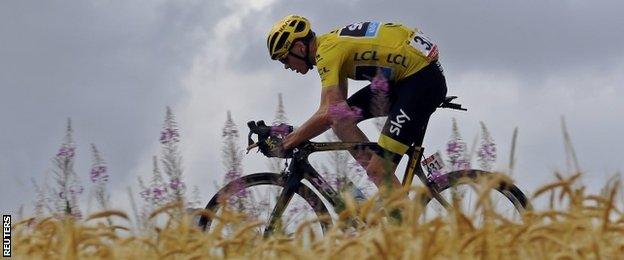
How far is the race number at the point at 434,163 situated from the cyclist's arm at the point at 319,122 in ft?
2.88

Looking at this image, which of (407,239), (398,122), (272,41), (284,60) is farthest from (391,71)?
(407,239)

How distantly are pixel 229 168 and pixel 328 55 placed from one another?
4.98 feet

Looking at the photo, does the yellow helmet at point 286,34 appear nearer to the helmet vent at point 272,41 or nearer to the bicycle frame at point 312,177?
the helmet vent at point 272,41

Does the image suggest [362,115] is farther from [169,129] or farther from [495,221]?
[495,221]

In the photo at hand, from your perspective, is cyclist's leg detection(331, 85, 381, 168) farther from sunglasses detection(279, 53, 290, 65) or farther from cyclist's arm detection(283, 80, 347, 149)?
sunglasses detection(279, 53, 290, 65)

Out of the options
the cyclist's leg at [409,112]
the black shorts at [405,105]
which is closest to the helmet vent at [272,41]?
the black shorts at [405,105]

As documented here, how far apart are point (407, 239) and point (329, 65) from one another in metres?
4.22

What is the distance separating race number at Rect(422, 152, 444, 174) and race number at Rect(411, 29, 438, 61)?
829mm

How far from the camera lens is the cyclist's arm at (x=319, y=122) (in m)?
8.39

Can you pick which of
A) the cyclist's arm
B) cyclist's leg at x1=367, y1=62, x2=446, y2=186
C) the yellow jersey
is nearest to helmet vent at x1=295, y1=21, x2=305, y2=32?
the yellow jersey

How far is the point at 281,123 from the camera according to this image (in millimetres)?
8688

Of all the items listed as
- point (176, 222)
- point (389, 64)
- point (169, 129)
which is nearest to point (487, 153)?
point (389, 64)

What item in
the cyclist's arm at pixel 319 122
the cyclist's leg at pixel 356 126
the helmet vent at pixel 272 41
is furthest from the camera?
the helmet vent at pixel 272 41

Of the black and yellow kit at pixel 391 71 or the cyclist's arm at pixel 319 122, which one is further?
the black and yellow kit at pixel 391 71
